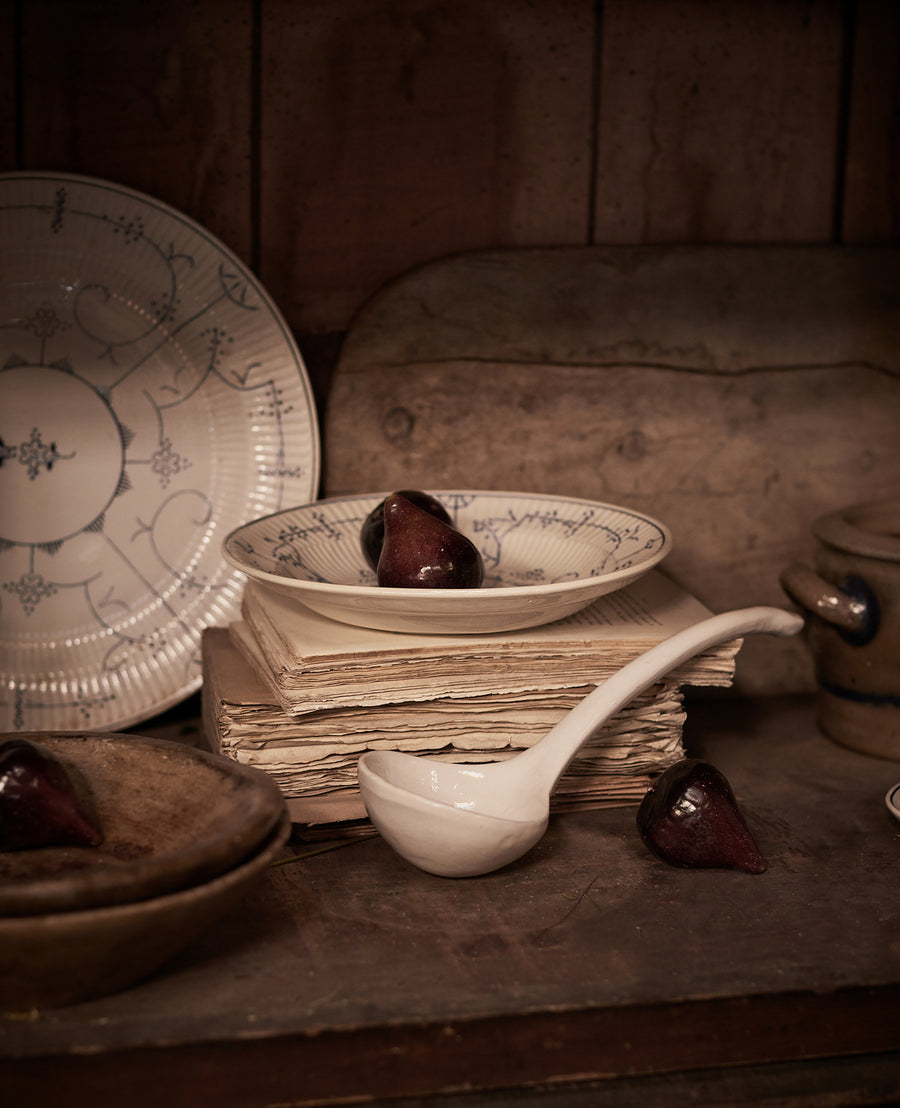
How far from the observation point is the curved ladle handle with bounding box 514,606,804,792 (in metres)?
0.65

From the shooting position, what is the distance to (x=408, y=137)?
0.89 metres

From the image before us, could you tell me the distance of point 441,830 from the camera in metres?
0.60

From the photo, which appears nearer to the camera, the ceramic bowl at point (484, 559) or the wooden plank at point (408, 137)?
the ceramic bowl at point (484, 559)

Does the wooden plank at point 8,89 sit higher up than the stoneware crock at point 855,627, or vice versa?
the wooden plank at point 8,89

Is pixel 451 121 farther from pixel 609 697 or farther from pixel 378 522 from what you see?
pixel 609 697

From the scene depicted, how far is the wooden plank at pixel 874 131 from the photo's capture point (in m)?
0.93

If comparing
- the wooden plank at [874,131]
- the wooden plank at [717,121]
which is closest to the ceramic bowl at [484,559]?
the wooden plank at [717,121]

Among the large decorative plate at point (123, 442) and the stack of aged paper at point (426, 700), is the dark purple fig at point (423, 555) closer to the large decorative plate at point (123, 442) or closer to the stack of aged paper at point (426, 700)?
the stack of aged paper at point (426, 700)

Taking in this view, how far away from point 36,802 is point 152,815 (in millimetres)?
62

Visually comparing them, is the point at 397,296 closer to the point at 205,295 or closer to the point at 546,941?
the point at 205,295

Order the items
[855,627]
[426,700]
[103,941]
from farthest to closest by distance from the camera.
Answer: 1. [855,627]
2. [426,700]
3. [103,941]

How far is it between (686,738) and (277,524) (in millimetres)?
372

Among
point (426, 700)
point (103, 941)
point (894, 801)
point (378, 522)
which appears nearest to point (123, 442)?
point (378, 522)

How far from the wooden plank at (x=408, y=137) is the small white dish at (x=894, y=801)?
514 millimetres
